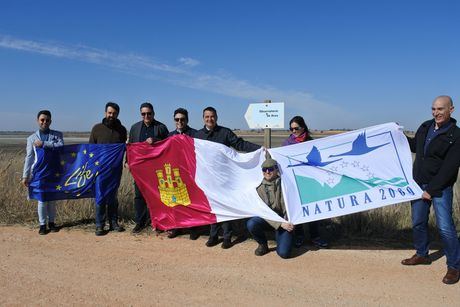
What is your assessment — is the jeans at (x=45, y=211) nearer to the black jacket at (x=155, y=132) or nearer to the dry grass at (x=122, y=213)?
the dry grass at (x=122, y=213)

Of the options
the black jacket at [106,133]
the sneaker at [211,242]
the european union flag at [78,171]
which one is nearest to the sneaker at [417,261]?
the sneaker at [211,242]

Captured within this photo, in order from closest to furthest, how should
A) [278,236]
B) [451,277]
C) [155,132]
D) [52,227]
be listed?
[451,277], [278,236], [52,227], [155,132]

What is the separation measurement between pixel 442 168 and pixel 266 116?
10.4ft

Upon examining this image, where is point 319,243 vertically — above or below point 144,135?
below

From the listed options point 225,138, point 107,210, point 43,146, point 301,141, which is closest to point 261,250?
point 301,141

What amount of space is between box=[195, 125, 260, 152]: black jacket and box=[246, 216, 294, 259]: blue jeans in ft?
4.59

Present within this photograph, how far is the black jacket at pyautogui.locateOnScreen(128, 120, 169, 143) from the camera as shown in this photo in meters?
7.48

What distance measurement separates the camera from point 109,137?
7.57 m

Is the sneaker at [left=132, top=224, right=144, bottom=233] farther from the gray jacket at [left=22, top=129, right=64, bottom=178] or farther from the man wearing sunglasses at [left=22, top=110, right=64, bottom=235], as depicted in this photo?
the gray jacket at [left=22, top=129, right=64, bottom=178]

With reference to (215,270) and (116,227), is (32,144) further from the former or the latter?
(215,270)

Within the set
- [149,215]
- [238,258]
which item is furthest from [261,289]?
[149,215]

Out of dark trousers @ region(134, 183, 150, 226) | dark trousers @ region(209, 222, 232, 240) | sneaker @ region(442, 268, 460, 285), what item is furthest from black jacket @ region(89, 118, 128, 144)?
sneaker @ region(442, 268, 460, 285)

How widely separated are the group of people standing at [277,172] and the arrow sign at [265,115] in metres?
0.52

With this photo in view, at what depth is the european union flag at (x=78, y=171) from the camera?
290 inches
